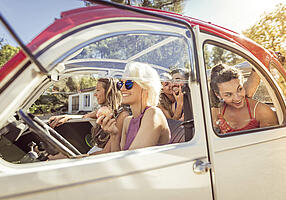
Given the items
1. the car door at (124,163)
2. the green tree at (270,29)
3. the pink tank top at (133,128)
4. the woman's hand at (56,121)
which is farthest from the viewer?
the green tree at (270,29)

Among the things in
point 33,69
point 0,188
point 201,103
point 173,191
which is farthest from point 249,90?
point 0,188

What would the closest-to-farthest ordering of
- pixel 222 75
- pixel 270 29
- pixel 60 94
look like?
pixel 222 75 → pixel 60 94 → pixel 270 29

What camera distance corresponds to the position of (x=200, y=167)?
130 centimetres

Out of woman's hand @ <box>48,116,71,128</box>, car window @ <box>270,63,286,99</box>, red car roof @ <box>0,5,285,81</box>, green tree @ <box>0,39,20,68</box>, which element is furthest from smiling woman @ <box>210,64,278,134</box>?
woman's hand @ <box>48,116,71,128</box>

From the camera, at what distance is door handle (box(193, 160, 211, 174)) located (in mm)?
1291

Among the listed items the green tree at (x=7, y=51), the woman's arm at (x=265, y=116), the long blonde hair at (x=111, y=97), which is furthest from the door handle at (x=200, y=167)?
the long blonde hair at (x=111, y=97)

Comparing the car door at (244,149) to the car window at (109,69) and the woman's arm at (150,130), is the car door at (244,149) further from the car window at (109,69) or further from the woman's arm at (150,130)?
the woman's arm at (150,130)

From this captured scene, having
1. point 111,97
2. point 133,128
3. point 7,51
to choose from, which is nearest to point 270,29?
point 111,97

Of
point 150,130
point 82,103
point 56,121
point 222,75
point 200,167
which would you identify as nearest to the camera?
point 200,167

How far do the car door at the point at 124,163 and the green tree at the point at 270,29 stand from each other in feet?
21.8

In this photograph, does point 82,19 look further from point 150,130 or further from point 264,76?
point 264,76

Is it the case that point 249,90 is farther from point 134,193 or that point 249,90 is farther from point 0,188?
point 0,188

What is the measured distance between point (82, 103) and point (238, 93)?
1906 millimetres

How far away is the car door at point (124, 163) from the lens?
37.3 inches
